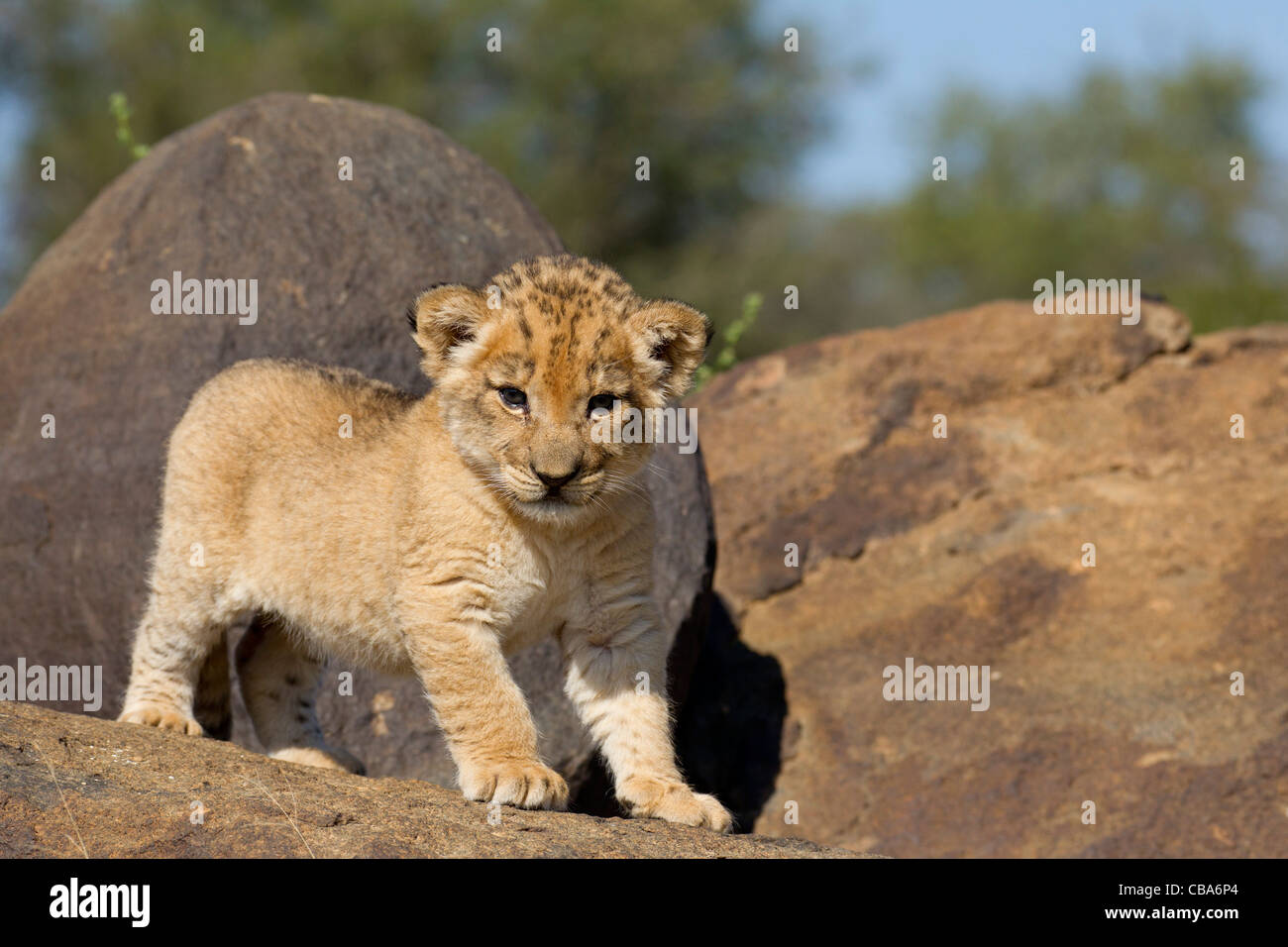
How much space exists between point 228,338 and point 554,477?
3003 mm

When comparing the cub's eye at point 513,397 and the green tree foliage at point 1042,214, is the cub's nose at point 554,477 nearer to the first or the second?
the cub's eye at point 513,397

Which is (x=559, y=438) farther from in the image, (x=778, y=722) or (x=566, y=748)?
(x=778, y=722)

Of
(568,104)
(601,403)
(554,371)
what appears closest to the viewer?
(554,371)

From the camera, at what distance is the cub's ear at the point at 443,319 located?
583cm

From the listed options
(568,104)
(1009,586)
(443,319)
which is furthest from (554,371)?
(568,104)

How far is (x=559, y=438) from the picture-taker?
5520 mm

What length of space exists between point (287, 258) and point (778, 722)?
3619mm

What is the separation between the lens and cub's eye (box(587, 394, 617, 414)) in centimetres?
568

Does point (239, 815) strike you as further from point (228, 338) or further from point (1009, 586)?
point (1009, 586)

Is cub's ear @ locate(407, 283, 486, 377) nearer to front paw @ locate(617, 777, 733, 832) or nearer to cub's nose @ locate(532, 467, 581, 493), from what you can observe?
cub's nose @ locate(532, 467, 581, 493)

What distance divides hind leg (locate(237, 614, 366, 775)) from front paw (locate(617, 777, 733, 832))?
1.92 metres

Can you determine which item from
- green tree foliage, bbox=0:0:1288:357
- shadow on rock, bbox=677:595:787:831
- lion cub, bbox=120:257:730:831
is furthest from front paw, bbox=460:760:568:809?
green tree foliage, bbox=0:0:1288:357

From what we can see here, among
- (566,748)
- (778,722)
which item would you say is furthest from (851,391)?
(566,748)

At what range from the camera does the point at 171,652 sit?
6.79 meters
